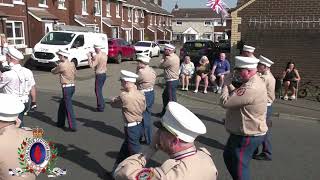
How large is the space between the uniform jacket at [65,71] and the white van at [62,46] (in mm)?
10949

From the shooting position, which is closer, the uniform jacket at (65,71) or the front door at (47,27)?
the uniform jacket at (65,71)

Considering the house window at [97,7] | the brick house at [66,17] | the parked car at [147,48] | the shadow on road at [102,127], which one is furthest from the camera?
the house window at [97,7]

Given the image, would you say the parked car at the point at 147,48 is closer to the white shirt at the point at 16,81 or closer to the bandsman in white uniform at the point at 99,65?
the bandsman in white uniform at the point at 99,65

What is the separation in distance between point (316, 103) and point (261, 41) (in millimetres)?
3195

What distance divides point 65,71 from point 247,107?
14.7 ft

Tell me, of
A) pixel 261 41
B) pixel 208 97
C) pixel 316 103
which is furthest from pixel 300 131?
pixel 261 41

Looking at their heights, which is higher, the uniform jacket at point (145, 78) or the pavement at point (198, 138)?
the uniform jacket at point (145, 78)

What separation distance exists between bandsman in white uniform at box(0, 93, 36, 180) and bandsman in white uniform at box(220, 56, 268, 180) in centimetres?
242

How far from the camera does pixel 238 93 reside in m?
4.46

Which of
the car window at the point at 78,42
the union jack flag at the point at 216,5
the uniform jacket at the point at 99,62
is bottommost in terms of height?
the uniform jacket at the point at 99,62

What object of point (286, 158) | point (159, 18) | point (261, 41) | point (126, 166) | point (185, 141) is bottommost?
point (286, 158)

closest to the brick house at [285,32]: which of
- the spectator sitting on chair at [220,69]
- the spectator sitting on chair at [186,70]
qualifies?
the spectator sitting on chair at [220,69]

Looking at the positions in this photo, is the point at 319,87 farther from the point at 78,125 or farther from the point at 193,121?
the point at 193,121

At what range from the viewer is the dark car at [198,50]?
63.0ft
